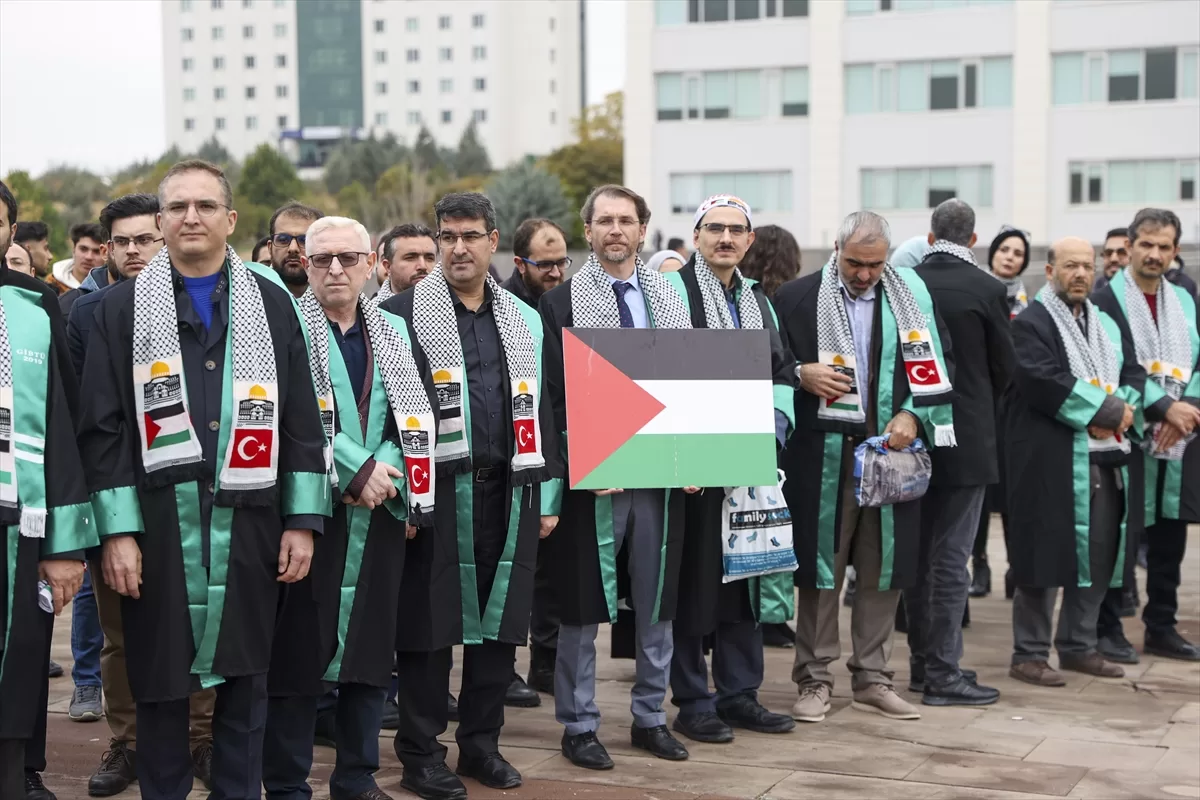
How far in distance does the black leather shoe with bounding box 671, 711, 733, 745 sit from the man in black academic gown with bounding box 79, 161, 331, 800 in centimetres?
228

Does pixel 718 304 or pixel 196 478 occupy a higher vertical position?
pixel 718 304

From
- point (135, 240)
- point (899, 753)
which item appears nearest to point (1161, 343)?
point (899, 753)

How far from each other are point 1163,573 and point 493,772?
15.0 ft

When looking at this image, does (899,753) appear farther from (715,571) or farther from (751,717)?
(715,571)

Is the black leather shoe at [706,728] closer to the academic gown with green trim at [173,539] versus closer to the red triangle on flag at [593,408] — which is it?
the red triangle on flag at [593,408]

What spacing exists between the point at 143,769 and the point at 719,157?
4083 centimetres

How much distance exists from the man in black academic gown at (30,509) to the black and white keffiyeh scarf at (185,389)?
0.79 ft

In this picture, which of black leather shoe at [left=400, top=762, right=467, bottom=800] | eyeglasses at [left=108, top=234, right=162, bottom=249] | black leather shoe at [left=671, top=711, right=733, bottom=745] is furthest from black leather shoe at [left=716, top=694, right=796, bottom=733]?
eyeglasses at [left=108, top=234, right=162, bottom=249]

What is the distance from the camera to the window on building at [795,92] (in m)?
43.6

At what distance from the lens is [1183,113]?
40.7 m

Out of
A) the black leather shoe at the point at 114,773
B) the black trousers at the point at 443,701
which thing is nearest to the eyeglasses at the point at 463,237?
the black trousers at the point at 443,701

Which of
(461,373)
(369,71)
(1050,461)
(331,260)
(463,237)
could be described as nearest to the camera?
(331,260)

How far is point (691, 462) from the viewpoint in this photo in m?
6.61

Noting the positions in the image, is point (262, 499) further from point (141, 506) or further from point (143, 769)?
point (143, 769)
